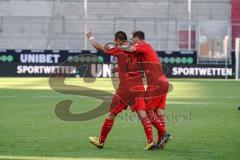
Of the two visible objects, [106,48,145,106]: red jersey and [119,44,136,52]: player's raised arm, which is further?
[106,48,145,106]: red jersey

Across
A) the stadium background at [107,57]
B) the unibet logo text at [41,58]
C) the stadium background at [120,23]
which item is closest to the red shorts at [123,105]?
the stadium background at [107,57]

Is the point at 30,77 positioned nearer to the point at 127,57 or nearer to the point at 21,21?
the point at 21,21

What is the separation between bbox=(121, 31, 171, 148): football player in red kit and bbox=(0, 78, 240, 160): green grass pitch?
389mm

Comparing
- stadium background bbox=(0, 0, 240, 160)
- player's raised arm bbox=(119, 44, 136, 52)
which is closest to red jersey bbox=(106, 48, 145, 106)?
player's raised arm bbox=(119, 44, 136, 52)

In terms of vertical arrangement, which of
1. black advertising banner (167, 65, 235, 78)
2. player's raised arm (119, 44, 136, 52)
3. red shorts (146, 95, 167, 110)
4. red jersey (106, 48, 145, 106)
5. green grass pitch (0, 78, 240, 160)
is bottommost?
black advertising banner (167, 65, 235, 78)

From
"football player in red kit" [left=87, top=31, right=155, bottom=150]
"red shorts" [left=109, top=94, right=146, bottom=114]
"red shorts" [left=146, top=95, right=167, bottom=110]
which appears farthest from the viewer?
"red shorts" [left=146, top=95, right=167, bottom=110]

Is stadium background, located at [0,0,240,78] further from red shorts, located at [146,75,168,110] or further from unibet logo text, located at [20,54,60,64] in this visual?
red shorts, located at [146,75,168,110]

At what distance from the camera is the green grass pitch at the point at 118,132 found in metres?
12.3

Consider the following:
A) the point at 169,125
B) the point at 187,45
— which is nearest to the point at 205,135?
the point at 169,125

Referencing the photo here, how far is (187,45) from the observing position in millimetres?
49938

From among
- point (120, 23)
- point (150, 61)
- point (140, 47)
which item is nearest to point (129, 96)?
point (150, 61)

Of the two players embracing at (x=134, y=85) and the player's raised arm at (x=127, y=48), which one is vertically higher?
the player's raised arm at (x=127, y=48)

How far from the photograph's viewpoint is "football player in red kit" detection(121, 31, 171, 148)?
12891 mm

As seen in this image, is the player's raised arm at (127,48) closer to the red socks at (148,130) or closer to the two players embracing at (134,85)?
the two players embracing at (134,85)
